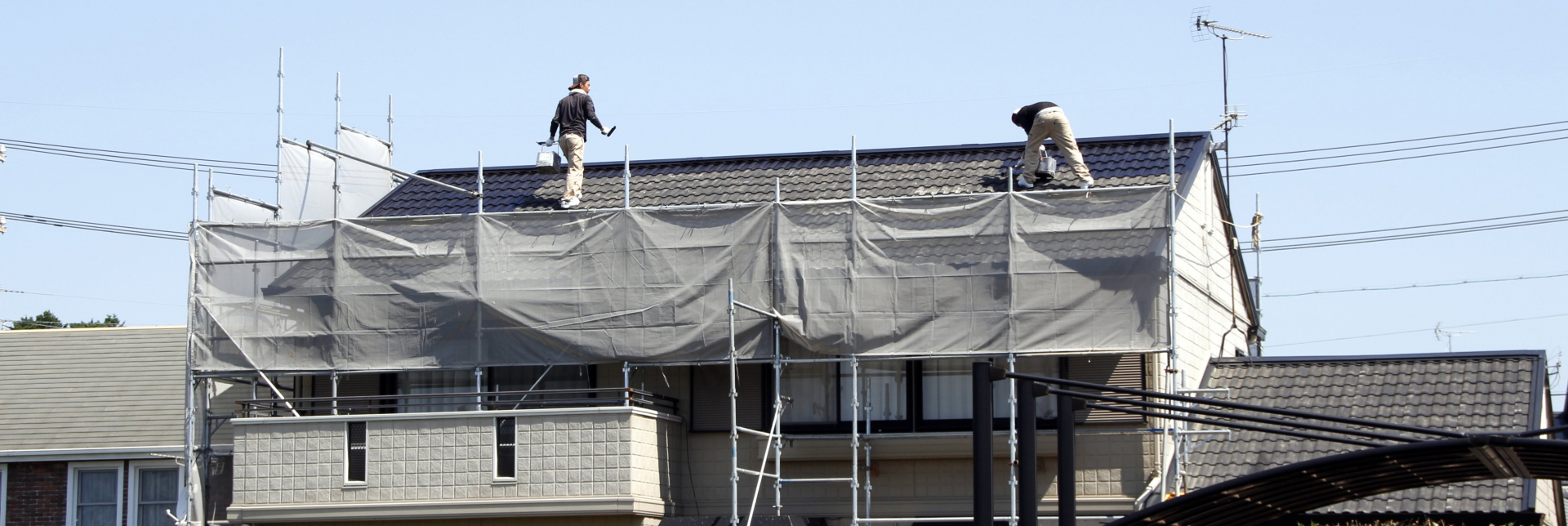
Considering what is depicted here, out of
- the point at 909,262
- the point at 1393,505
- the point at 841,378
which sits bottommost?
the point at 1393,505

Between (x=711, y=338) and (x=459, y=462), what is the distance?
3290 mm

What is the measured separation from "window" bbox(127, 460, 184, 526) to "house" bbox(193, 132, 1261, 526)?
377 cm

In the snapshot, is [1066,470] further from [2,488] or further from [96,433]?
[2,488]

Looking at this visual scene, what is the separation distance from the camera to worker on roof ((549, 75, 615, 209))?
22.1 metres

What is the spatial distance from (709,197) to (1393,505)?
9.23 m

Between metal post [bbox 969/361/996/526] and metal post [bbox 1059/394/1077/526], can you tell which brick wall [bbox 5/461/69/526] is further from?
metal post [bbox 1059/394/1077/526]

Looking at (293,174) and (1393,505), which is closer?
(1393,505)

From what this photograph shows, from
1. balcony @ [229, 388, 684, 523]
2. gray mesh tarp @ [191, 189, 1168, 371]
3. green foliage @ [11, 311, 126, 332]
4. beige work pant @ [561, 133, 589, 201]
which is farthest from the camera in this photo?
green foliage @ [11, 311, 126, 332]

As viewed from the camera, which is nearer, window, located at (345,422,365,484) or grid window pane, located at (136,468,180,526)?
window, located at (345,422,365,484)

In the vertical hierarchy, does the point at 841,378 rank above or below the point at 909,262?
below

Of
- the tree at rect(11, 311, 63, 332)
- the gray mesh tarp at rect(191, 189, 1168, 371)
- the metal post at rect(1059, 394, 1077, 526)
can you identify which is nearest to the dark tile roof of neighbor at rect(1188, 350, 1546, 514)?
the gray mesh tarp at rect(191, 189, 1168, 371)

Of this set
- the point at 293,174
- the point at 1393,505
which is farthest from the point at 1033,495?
the point at 293,174

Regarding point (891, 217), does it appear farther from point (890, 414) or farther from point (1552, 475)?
point (1552, 475)

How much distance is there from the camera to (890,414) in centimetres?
2034
